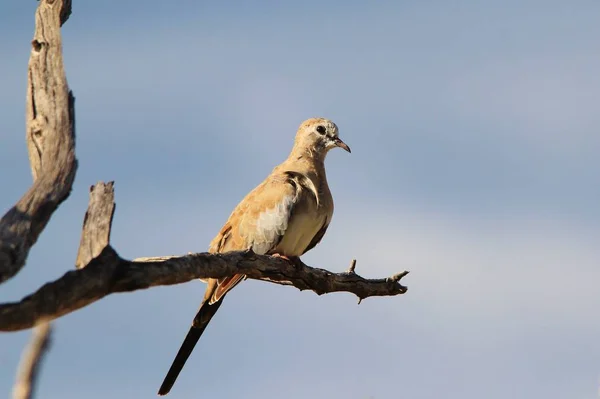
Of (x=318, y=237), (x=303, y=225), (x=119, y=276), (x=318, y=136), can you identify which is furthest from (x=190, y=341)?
(x=119, y=276)

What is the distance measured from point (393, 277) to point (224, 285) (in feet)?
4.83

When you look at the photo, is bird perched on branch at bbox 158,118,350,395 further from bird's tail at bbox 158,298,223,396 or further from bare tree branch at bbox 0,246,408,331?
bare tree branch at bbox 0,246,408,331

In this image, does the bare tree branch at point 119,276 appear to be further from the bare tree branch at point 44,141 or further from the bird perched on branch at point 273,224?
the bird perched on branch at point 273,224

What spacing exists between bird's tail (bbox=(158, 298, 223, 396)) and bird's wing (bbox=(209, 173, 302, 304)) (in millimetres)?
618

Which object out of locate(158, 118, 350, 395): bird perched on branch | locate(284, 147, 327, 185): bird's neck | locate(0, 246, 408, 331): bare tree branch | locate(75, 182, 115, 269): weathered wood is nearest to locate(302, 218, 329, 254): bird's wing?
locate(158, 118, 350, 395): bird perched on branch

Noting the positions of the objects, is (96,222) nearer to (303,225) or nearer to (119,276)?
(119,276)

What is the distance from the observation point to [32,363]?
4.58ft

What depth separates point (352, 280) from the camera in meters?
6.46

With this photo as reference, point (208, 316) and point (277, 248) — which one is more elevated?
point (277, 248)

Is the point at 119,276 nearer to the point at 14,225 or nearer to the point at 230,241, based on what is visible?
the point at 14,225

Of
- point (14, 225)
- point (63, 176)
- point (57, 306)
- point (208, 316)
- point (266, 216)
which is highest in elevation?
point (266, 216)

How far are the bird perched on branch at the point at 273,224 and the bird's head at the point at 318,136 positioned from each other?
0.46 meters

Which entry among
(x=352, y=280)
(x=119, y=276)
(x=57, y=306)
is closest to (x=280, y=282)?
(x=352, y=280)

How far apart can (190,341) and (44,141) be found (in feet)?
10.5
